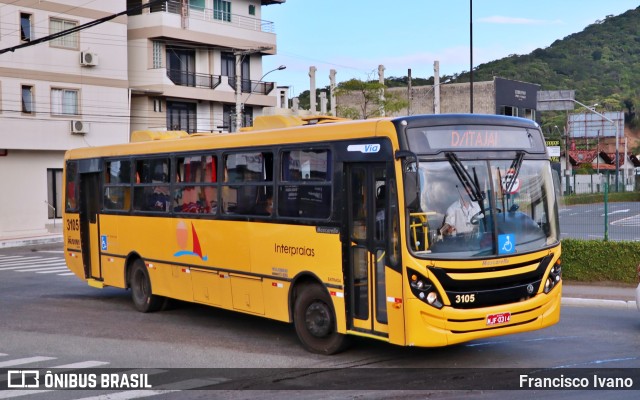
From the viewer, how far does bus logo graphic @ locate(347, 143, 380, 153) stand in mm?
11016

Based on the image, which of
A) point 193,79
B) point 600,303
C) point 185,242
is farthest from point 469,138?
point 193,79

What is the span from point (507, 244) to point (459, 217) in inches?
30.3

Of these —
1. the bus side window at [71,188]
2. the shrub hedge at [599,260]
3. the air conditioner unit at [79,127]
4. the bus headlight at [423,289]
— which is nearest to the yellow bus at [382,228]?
the bus headlight at [423,289]

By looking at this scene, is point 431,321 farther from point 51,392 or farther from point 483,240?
point 51,392

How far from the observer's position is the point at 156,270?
16203 millimetres

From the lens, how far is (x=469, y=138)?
10.9m

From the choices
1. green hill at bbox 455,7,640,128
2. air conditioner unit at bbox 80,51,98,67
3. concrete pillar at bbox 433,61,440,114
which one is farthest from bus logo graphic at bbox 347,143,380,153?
green hill at bbox 455,7,640,128

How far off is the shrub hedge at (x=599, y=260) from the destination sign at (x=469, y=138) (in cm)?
917

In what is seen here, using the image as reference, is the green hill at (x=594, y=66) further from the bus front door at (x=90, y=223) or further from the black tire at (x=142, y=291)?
the black tire at (x=142, y=291)

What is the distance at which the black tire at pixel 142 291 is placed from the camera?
54.3ft

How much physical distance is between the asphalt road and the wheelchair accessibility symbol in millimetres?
1485

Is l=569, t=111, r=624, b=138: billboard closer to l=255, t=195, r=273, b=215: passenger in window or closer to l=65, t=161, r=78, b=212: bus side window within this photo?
l=65, t=161, r=78, b=212: bus side window

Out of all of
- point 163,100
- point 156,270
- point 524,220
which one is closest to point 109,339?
point 156,270

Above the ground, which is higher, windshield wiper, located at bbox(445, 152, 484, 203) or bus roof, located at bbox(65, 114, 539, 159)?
bus roof, located at bbox(65, 114, 539, 159)
